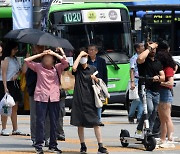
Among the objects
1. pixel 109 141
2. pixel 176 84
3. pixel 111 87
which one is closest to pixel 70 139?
pixel 109 141

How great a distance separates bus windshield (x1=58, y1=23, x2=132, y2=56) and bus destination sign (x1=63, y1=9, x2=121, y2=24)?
14 cm

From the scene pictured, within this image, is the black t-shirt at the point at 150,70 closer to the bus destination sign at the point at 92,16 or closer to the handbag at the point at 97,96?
the handbag at the point at 97,96

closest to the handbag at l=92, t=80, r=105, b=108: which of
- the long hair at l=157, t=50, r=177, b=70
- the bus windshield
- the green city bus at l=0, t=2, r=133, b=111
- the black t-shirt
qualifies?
the black t-shirt

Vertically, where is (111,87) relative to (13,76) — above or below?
below

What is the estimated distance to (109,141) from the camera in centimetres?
1565

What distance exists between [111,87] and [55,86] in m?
10.0

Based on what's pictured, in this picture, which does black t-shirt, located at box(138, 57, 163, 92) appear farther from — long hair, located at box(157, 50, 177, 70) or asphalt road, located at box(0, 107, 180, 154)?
asphalt road, located at box(0, 107, 180, 154)

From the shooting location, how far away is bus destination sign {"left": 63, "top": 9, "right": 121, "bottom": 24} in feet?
77.5

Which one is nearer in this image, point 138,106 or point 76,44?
point 138,106

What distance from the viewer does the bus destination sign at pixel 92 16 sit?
2362 centimetres

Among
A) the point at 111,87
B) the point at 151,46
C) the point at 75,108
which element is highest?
the point at 151,46

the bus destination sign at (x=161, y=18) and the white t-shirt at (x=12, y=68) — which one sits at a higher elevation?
the white t-shirt at (x=12, y=68)

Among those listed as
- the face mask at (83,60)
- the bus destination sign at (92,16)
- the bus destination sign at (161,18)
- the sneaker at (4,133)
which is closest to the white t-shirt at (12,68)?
the sneaker at (4,133)

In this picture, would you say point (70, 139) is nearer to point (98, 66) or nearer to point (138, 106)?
point (98, 66)
